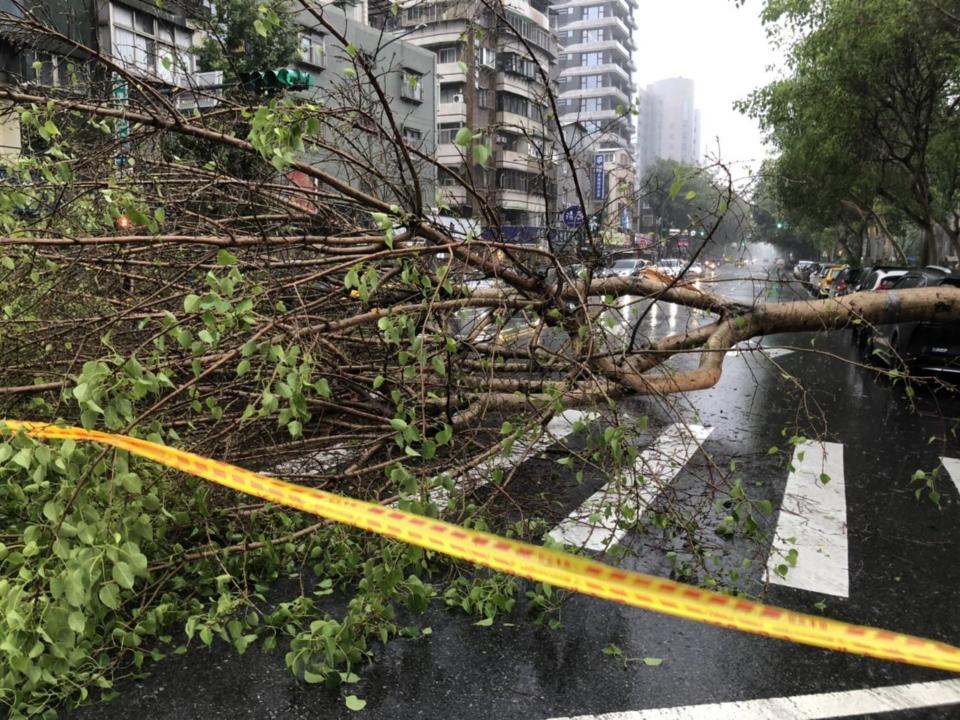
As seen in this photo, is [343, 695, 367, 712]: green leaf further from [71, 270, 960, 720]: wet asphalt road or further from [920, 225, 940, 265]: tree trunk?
[920, 225, 940, 265]: tree trunk

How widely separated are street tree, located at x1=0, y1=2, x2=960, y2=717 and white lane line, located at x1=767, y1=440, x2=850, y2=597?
0.40 metres

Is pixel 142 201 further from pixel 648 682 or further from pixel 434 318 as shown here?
pixel 648 682

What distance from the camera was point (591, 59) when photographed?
3743 inches

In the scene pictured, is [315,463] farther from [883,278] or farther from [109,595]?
[883,278]

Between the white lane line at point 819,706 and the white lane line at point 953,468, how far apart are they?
11.7 ft

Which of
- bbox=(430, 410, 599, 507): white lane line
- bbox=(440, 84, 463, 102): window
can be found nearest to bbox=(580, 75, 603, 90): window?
bbox=(440, 84, 463, 102): window

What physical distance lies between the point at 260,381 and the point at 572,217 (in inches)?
119

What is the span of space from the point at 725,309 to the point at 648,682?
3896mm

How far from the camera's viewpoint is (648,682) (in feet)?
9.64

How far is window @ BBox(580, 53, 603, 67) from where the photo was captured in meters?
94.3

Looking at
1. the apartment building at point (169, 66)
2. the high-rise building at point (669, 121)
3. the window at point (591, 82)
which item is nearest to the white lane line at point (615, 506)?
the apartment building at point (169, 66)

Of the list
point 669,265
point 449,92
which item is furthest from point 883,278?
point 449,92

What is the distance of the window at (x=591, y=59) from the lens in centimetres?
9431

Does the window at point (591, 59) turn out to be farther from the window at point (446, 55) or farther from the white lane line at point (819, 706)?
the white lane line at point (819, 706)
